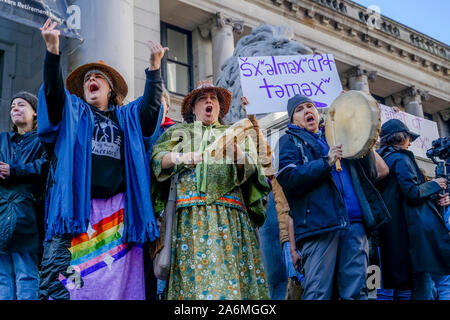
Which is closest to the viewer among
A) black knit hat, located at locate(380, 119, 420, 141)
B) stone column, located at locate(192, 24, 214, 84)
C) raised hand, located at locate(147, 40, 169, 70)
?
raised hand, located at locate(147, 40, 169, 70)

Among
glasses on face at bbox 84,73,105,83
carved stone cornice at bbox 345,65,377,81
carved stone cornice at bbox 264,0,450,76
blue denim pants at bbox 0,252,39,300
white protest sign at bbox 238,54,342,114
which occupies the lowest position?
blue denim pants at bbox 0,252,39,300

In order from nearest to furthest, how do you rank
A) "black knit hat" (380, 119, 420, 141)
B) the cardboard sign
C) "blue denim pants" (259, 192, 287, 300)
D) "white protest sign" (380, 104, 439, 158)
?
"blue denim pants" (259, 192, 287, 300), "black knit hat" (380, 119, 420, 141), "white protest sign" (380, 104, 439, 158), the cardboard sign

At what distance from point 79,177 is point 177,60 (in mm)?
15200

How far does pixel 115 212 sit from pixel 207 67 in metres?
15.1

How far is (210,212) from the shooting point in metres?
3.61

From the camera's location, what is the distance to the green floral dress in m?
3.42

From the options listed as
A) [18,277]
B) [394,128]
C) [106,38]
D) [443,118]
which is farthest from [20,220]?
[443,118]

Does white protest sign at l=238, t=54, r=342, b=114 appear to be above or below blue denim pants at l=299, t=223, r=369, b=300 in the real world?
above

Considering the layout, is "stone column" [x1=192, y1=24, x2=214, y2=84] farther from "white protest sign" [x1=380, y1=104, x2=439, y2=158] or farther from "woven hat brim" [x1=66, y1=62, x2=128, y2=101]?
"woven hat brim" [x1=66, y1=62, x2=128, y2=101]

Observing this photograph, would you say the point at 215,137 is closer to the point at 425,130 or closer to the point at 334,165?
the point at 334,165

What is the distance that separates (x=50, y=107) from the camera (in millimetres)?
3514

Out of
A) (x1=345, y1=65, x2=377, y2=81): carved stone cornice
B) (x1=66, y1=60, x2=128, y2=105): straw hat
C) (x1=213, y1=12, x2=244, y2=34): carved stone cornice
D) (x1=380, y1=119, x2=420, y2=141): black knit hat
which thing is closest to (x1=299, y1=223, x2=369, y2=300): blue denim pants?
(x1=380, y1=119, x2=420, y2=141): black knit hat

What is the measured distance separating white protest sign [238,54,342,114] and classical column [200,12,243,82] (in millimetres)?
11531

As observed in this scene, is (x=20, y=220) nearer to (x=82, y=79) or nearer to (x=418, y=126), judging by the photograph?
(x=82, y=79)
